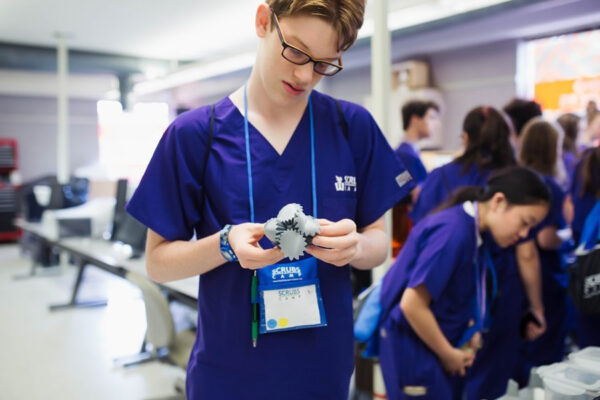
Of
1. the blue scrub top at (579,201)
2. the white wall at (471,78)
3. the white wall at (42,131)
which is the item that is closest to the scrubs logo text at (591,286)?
the blue scrub top at (579,201)

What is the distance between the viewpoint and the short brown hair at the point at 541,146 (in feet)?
9.64

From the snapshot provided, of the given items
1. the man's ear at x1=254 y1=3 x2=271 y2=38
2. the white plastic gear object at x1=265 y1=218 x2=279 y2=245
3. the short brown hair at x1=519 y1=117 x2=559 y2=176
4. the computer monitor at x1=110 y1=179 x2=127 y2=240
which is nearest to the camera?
the white plastic gear object at x1=265 y1=218 x2=279 y2=245

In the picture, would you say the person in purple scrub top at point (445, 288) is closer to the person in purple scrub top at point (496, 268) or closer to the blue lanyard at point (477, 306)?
the blue lanyard at point (477, 306)

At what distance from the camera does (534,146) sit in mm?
2969

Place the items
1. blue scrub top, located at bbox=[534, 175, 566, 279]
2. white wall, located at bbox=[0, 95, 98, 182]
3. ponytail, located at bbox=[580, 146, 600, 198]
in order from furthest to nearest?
1. white wall, located at bbox=[0, 95, 98, 182]
2. blue scrub top, located at bbox=[534, 175, 566, 279]
3. ponytail, located at bbox=[580, 146, 600, 198]

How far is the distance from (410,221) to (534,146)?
96cm

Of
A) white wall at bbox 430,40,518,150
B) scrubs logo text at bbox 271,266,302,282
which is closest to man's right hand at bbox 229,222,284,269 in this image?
scrubs logo text at bbox 271,266,302,282

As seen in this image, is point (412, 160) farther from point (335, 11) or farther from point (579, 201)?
point (335, 11)

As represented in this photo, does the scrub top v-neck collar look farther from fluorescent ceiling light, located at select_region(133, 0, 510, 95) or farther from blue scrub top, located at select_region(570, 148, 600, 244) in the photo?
blue scrub top, located at select_region(570, 148, 600, 244)

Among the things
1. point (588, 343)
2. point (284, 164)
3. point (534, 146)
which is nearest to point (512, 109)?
point (534, 146)

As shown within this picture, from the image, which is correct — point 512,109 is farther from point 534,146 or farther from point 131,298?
point 131,298

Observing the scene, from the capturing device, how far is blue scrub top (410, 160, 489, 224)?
2799mm

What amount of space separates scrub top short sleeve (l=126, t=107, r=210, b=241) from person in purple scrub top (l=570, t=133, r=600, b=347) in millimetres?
2087

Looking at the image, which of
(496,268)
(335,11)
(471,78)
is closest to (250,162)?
(335,11)
